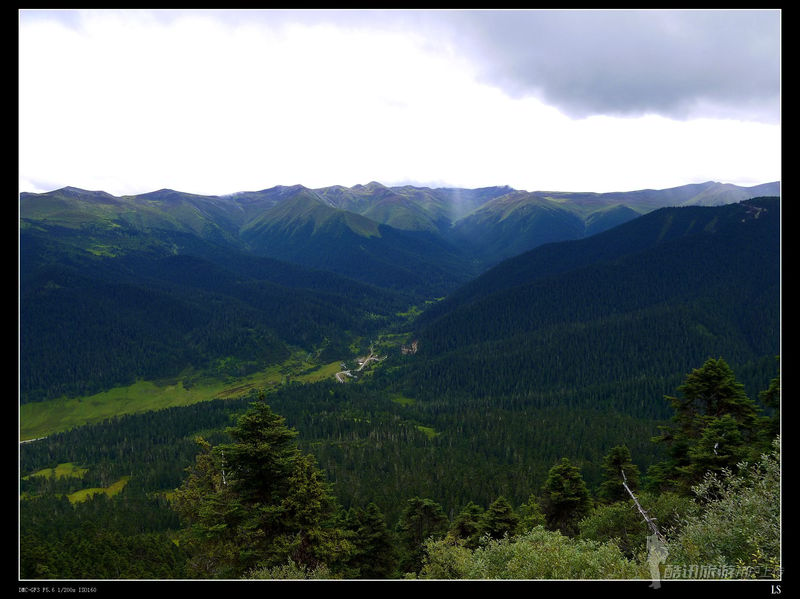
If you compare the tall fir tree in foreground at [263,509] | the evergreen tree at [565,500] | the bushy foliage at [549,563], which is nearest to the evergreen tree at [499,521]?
the evergreen tree at [565,500]

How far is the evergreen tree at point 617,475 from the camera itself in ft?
154

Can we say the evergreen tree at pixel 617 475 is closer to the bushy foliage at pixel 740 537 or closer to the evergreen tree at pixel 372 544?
the evergreen tree at pixel 372 544

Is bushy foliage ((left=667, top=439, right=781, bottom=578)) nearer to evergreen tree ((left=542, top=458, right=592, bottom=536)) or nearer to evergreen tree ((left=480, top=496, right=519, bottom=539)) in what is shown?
evergreen tree ((left=480, top=496, right=519, bottom=539))

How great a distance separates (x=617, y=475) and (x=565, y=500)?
23.8ft

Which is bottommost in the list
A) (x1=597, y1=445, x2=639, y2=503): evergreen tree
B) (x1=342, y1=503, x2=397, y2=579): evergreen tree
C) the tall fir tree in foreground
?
(x1=342, y1=503, x2=397, y2=579): evergreen tree

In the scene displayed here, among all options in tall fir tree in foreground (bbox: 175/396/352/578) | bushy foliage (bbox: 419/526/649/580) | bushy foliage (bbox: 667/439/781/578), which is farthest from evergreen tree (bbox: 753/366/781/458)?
tall fir tree in foreground (bbox: 175/396/352/578)

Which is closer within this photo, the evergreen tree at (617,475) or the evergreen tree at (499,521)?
the evergreen tree at (499,521)

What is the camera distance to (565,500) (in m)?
48.1

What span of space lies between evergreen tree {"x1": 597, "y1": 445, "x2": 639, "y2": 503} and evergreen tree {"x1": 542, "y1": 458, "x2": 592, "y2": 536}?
2230 millimetres

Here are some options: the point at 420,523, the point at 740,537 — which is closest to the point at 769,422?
the point at 740,537

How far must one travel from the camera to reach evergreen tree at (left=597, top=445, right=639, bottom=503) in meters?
47.1

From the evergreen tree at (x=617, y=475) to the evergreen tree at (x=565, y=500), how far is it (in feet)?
7.32
